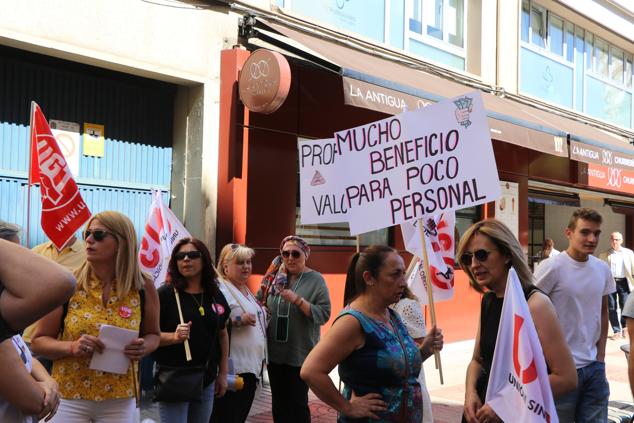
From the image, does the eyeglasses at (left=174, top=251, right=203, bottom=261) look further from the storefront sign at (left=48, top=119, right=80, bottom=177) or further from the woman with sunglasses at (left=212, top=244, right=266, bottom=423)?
the storefront sign at (left=48, top=119, right=80, bottom=177)

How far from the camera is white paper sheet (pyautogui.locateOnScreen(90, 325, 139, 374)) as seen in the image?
3512 mm

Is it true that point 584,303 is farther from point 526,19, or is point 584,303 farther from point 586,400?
point 526,19

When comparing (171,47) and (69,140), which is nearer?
(69,140)

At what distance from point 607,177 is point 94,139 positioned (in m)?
9.72

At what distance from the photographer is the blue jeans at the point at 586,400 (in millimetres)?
4195

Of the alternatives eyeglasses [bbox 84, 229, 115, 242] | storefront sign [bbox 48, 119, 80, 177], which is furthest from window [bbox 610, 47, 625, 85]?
eyeglasses [bbox 84, 229, 115, 242]

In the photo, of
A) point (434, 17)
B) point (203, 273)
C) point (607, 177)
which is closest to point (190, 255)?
point (203, 273)

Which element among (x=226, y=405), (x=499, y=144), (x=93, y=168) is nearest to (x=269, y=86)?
(x=93, y=168)

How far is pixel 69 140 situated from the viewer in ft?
23.4

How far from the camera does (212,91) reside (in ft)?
26.3

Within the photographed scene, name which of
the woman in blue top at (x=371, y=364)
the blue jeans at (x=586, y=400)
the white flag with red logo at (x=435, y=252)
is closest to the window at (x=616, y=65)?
the white flag with red logo at (x=435, y=252)

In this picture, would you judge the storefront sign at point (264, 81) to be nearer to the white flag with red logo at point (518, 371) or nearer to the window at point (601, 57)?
the white flag with red logo at point (518, 371)

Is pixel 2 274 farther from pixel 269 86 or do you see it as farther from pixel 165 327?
pixel 269 86

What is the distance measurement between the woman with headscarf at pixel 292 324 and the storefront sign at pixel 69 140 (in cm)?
291
